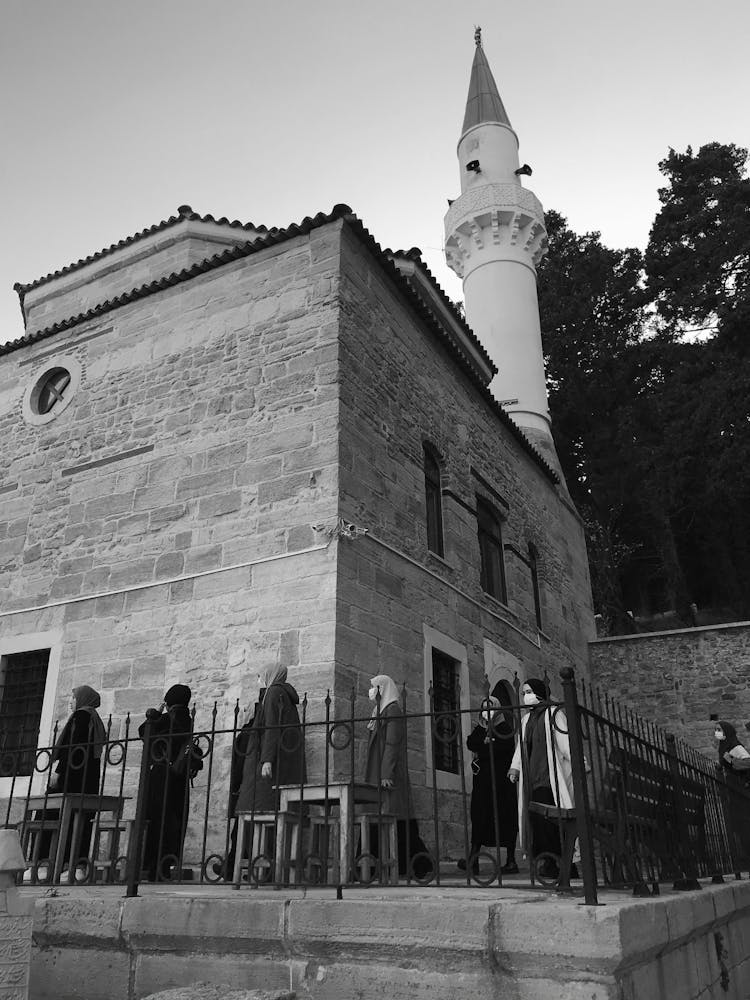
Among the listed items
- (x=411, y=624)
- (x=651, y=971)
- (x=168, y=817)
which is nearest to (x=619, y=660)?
(x=411, y=624)

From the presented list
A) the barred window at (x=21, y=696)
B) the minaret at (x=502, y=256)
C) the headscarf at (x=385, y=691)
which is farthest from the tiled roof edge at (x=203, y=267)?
the minaret at (x=502, y=256)

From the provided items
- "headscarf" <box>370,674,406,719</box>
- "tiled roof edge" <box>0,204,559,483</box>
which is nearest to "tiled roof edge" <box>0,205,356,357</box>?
"tiled roof edge" <box>0,204,559,483</box>

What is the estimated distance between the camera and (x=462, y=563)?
33.4 ft

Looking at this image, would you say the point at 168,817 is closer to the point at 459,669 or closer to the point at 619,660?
the point at 459,669

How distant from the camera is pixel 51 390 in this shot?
10305mm

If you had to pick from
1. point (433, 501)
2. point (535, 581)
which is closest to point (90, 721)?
point (433, 501)

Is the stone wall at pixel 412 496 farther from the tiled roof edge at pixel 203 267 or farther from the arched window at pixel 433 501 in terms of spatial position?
the tiled roof edge at pixel 203 267

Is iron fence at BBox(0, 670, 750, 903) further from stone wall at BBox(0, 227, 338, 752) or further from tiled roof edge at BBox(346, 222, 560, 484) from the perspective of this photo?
tiled roof edge at BBox(346, 222, 560, 484)

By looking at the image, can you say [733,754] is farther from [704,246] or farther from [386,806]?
[704,246]

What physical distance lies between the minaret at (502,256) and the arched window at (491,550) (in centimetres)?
627

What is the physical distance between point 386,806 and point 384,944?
2.51 m

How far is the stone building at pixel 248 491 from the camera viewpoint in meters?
7.55

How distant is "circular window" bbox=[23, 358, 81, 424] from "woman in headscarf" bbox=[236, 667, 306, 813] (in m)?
5.51

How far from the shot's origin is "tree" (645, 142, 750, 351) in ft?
66.4
